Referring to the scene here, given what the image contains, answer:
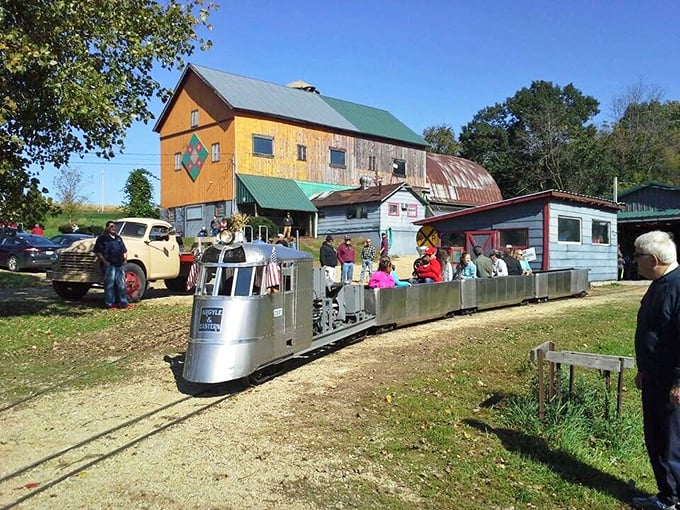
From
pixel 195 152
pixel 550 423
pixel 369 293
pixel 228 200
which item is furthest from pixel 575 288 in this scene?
pixel 195 152

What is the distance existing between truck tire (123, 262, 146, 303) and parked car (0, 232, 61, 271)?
9.54m

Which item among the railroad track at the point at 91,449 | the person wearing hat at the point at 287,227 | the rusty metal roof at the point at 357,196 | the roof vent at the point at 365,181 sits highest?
the roof vent at the point at 365,181

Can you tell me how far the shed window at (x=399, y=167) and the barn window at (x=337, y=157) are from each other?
5.01 metres

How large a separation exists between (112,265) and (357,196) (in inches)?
960

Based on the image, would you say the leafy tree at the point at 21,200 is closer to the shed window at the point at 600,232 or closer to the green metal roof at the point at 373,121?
the shed window at the point at 600,232

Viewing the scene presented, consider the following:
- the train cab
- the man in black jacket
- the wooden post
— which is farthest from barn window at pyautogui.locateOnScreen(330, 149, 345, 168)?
the man in black jacket

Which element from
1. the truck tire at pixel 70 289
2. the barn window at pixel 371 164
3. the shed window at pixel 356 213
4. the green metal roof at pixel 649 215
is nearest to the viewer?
the truck tire at pixel 70 289

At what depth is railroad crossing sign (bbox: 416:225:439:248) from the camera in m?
24.0

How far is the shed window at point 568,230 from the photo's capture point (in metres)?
21.5

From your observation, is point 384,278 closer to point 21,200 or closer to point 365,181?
point 21,200

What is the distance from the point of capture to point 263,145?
3762 centimetres

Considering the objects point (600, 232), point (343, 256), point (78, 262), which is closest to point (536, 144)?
point (600, 232)

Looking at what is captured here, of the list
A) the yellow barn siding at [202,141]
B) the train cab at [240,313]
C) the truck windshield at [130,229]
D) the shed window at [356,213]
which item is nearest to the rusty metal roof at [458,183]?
the shed window at [356,213]

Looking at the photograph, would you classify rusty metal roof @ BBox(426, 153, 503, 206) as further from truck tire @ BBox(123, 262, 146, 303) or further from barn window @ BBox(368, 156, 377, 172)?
truck tire @ BBox(123, 262, 146, 303)
